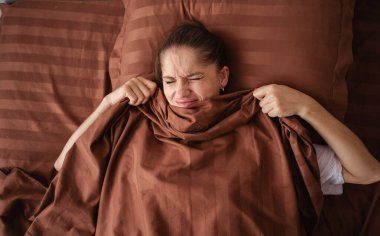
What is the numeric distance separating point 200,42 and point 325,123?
1.54 feet

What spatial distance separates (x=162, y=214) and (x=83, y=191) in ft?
1.01

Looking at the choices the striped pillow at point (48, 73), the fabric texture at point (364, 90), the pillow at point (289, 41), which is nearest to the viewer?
the pillow at point (289, 41)

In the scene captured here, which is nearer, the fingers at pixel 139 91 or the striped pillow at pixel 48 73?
the fingers at pixel 139 91

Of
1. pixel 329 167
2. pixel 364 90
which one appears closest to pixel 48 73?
pixel 329 167

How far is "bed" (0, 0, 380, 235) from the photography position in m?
1.06

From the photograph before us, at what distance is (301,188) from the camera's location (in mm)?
1036

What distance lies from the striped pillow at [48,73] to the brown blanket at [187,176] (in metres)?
0.28

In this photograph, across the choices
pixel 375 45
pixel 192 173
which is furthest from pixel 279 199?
pixel 375 45

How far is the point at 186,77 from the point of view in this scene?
3.30 feet

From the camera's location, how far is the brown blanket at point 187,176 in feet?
3.05

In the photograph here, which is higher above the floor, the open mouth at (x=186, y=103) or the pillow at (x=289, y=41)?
the pillow at (x=289, y=41)

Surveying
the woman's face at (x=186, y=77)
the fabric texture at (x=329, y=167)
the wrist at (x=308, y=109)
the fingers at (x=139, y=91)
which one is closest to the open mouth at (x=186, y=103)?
the woman's face at (x=186, y=77)

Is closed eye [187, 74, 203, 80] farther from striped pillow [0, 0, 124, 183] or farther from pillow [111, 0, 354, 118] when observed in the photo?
striped pillow [0, 0, 124, 183]

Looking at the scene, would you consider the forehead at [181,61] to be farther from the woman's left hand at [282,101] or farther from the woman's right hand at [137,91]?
the woman's left hand at [282,101]
